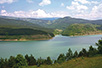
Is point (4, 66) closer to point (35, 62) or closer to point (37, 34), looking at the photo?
point (35, 62)

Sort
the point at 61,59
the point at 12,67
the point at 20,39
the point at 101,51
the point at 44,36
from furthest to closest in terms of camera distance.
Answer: the point at 44,36 → the point at 20,39 → the point at 101,51 → the point at 61,59 → the point at 12,67

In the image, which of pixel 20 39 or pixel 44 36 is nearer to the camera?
pixel 20 39

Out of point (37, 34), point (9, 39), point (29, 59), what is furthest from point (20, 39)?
point (29, 59)

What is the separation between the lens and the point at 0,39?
136 metres

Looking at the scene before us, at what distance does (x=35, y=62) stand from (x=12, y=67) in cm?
850

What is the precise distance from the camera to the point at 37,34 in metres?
148

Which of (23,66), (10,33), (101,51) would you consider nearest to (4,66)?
(23,66)

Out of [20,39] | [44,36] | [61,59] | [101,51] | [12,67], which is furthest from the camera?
[44,36]

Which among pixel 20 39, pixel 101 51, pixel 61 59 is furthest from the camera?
pixel 20 39

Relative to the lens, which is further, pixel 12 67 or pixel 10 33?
Answer: pixel 10 33

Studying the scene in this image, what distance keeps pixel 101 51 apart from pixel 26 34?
11489 cm

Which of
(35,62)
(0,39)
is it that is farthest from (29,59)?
(0,39)

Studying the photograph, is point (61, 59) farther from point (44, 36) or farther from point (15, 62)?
point (44, 36)

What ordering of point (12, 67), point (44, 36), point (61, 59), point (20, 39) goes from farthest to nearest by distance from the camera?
point (44, 36)
point (20, 39)
point (61, 59)
point (12, 67)
